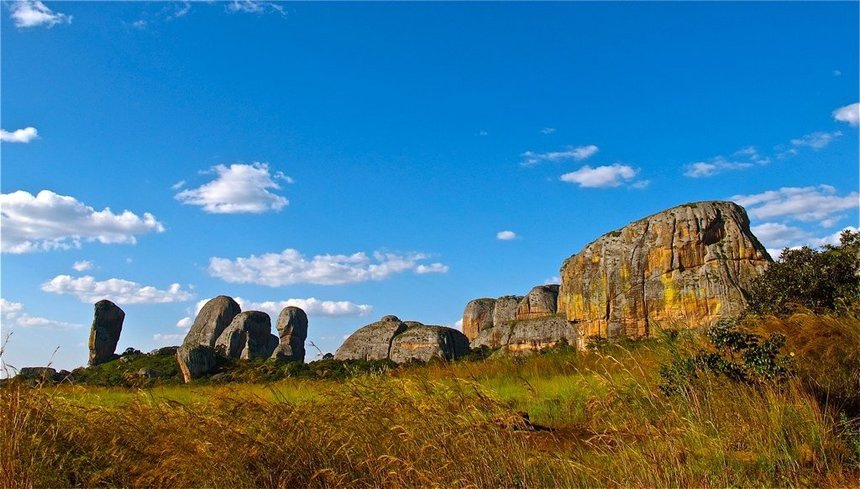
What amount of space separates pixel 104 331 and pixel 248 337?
13655 mm

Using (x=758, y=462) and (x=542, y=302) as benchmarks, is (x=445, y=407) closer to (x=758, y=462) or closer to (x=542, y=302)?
(x=758, y=462)

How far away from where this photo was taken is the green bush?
48.2 ft

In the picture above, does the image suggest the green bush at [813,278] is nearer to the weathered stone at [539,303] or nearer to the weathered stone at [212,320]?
the weathered stone at [212,320]

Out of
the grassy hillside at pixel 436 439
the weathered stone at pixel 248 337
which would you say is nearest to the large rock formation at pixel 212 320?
the weathered stone at pixel 248 337

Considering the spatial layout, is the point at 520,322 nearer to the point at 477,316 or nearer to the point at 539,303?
the point at 539,303

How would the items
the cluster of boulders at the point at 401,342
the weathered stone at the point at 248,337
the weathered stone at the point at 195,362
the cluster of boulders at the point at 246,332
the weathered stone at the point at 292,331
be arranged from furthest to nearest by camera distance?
1. the weathered stone at the point at 292,331
2. the cluster of boulders at the point at 246,332
3. the weathered stone at the point at 248,337
4. the cluster of boulders at the point at 401,342
5. the weathered stone at the point at 195,362

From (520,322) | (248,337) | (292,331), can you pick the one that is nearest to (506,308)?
(520,322)

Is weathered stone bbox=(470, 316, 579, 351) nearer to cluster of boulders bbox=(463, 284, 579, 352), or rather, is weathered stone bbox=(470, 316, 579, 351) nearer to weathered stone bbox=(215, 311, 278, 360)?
cluster of boulders bbox=(463, 284, 579, 352)

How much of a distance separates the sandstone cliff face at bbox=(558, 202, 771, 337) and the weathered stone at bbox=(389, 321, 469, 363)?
13.6 m

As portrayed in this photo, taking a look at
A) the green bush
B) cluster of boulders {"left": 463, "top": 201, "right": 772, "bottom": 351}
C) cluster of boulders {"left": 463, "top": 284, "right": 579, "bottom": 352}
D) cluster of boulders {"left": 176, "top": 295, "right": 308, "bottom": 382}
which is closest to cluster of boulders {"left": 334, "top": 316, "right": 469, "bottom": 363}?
cluster of boulders {"left": 463, "top": 201, "right": 772, "bottom": 351}

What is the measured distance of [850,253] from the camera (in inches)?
591

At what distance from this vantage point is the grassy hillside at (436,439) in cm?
585

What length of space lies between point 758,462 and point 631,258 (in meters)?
44.9

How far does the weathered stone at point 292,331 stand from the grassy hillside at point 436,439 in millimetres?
45639
